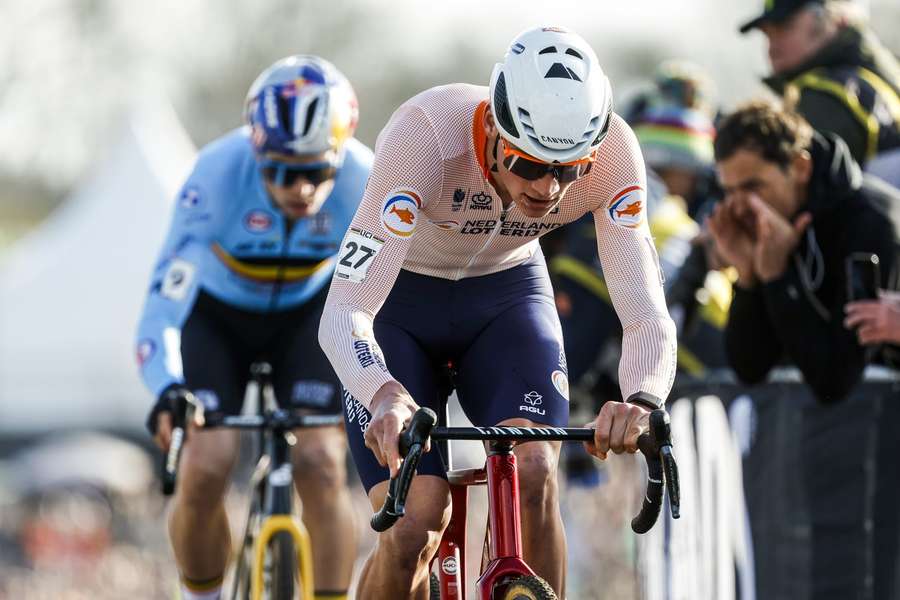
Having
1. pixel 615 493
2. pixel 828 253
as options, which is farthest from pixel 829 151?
pixel 615 493

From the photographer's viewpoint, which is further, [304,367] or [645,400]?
[304,367]

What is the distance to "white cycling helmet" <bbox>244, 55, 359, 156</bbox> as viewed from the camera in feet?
24.1

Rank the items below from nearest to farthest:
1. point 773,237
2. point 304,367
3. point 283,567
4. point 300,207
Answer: point 283,567 < point 773,237 < point 300,207 < point 304,367

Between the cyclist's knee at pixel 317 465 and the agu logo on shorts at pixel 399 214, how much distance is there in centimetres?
249

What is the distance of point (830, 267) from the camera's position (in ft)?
23.9

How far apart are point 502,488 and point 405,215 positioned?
3.11 ft

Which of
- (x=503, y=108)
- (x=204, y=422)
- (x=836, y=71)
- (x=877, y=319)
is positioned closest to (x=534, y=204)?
(x=503, y=108)

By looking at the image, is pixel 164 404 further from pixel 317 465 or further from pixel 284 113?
pixel 284 113

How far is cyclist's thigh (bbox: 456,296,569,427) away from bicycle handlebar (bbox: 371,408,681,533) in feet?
2.49

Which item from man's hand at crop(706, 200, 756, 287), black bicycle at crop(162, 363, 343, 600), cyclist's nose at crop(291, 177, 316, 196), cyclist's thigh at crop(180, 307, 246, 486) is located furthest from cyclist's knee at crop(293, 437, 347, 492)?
man's hand at crop(706, 200, 756, 287)

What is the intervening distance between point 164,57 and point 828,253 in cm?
4105

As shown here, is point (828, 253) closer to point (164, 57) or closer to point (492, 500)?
point (492, 500)

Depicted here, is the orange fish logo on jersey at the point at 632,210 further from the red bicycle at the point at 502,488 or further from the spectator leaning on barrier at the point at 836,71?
the spectator leaning on barrier at the point at 836,71

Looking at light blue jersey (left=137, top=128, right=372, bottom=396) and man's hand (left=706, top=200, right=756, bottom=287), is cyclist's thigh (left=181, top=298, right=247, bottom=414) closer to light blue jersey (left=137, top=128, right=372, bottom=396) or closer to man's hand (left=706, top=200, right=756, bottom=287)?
light blue jersey (left=137, top=128, right=372, bottom=396)
